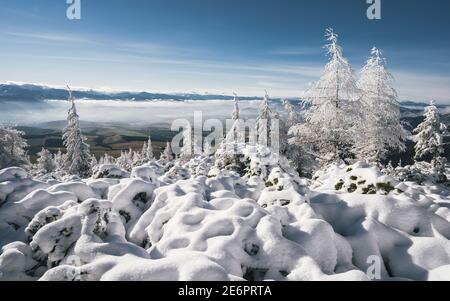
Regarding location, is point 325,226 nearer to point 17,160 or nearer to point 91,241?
point 91,241

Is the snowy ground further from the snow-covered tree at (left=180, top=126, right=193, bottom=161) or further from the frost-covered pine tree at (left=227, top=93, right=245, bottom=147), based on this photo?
the snow-covered tree at (left=180, top=126, right=193, bottom=161)

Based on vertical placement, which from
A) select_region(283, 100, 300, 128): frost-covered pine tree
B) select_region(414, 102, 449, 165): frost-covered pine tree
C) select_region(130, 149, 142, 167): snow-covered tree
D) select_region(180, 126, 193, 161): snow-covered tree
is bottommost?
select_region(130, 149, 142, 167): snow-covered tree

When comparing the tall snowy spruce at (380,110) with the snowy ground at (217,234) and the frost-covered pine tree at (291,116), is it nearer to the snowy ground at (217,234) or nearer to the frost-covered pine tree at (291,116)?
the frost-covered pine tree at (291,116)

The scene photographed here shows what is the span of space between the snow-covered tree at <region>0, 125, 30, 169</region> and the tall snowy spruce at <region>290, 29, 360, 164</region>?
33.7m

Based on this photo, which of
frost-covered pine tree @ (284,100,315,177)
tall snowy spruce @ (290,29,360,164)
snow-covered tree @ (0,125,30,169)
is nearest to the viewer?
tall snowy spruce @ (290,29,360,164)

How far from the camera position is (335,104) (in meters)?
23.4

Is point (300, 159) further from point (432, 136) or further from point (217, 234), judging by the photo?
point (217, 234)

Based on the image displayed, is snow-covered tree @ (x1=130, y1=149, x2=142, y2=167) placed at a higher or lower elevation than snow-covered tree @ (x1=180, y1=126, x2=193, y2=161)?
lower

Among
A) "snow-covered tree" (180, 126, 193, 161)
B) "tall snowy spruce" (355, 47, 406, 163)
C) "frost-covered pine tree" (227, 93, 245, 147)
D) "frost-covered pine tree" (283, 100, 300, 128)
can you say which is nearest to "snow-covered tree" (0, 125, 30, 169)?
"frost-covered pine tree" (227, 93, 245, 147)

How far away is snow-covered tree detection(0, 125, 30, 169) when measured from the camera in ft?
119

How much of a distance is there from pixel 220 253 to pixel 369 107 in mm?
24386

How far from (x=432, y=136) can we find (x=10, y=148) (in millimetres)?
50981

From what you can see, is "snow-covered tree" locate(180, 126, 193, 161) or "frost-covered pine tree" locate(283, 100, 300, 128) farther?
"snow-covered tree" locate(180, 126, 193, 161)

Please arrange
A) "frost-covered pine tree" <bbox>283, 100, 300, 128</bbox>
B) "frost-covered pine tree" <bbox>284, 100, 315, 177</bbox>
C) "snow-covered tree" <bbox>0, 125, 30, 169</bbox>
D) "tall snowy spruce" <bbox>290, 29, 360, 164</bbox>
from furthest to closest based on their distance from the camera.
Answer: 1. "frost-covered pine tree" <bbox>283, 100, 300, 128</bbox>
2. "snow-covered tree" <bbox>0, 125, 30, 169</bbox>
3. "frost-covered pine tree" <bbox>284, 100, 315, 177</bbox>
4. "tall snowy spruce" <bbox>290, 29, 360, 164</bbox>
